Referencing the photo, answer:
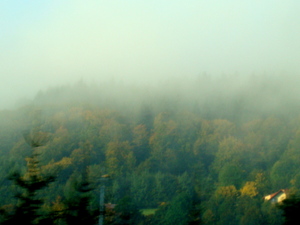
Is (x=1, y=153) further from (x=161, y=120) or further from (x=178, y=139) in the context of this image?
(x=161, y=120)

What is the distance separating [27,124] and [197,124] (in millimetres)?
5140

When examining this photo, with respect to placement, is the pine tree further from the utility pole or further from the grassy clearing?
the grassy clearing

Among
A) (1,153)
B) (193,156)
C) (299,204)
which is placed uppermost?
(1,153)

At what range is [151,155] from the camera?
29.2 ft

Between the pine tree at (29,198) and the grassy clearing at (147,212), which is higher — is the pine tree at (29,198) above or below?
above

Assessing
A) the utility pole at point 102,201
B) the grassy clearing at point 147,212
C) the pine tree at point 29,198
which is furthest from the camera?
the grassy clearing at point 147,212

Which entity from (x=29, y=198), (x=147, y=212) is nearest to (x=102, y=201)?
(x=147, y=212)

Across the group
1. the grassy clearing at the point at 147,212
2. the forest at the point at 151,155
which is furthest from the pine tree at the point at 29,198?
the grassy clearing at the point at 147,212

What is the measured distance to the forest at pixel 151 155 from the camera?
4.60 m

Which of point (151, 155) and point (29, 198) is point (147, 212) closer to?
point (29, 198)

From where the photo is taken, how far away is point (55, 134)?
820 centimetres

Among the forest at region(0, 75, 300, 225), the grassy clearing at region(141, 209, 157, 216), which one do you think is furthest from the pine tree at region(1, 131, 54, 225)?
the grassy clearing at region(141, 209, 157, 216)

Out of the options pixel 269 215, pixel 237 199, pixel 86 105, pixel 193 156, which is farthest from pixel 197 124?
pixel 269 215

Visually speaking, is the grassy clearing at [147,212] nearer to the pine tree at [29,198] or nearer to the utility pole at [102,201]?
the utility pole at [102,201]
